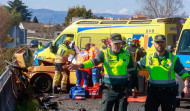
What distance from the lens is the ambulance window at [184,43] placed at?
9594 millimetres

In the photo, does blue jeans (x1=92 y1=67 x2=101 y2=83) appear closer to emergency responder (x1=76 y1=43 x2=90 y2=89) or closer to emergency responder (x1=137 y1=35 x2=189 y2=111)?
emergency responder (x1=76 y1=43 x2=90 y2=89)

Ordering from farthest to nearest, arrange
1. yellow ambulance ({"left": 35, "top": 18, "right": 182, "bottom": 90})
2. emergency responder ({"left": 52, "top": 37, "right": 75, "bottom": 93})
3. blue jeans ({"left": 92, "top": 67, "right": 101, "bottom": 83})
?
1. yellow ambulance ({"left": 35, "top": 18, "right": 182, "bottom": 90})
2. emergency responder ({"left": 52, "top": 37, "right": 75, "bottom": 93})
3. blue jeans ({"left": 92, "top": 67, "right": 101, "bottom": 83})

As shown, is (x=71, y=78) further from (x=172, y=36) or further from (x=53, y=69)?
(x=172, y=36)

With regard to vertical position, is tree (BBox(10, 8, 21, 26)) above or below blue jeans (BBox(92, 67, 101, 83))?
above

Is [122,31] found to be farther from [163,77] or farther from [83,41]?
[163,77]

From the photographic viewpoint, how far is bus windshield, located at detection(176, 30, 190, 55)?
957 cm

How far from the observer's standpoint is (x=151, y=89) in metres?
5.61

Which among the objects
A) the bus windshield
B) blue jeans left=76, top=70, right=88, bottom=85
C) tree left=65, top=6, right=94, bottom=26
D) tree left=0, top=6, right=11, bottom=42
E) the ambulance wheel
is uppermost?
tree left=65, top=6, right=94, bottom=26

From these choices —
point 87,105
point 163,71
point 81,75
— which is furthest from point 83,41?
point 163,71

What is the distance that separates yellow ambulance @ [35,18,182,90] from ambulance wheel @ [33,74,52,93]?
85.9 inches

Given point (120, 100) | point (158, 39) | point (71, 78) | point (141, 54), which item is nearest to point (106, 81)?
point (120, 100)

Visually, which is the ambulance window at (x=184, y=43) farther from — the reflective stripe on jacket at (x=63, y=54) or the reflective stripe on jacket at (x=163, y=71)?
the reflective stripe on jacket at (x=163, y=71)

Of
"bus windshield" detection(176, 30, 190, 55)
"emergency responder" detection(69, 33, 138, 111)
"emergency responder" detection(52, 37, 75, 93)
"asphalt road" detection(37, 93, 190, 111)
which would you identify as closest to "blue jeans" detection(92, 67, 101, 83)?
"asphalt road" detection(37, 93, 190, 111)

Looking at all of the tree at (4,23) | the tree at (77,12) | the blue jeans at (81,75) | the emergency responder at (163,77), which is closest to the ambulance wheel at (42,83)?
the blue jeans at (81,75)
